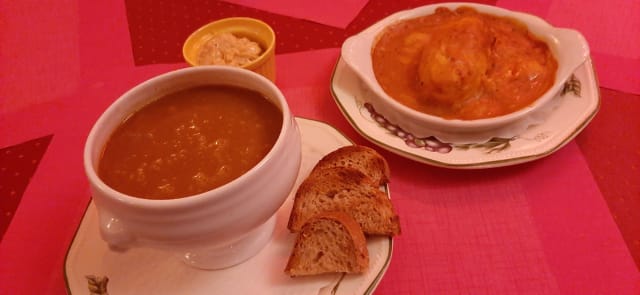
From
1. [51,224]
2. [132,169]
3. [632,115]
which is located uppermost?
[132,169]

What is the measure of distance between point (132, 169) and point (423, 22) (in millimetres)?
1266

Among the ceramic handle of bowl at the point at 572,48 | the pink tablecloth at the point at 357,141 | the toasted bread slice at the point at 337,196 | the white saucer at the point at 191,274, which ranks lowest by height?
the pink tablecloth at the point at 357,141

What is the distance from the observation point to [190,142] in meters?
0.93

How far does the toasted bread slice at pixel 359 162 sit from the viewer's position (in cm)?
114

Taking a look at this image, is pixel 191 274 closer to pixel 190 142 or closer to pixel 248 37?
pixel 190 142

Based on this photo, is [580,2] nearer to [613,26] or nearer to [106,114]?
[613,26]

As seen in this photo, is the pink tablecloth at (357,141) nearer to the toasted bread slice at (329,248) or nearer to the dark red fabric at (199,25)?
the dark red fabric at (199,25)

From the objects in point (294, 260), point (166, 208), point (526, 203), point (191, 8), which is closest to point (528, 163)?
point (526, 203)

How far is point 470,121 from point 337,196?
1.63 ft

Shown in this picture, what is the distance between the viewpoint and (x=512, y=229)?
46.1 inches

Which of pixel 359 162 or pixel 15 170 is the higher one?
pixel 359 162

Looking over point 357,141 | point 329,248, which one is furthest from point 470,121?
point 329,248

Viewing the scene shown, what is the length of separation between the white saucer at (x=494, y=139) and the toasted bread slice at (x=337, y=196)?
25cm

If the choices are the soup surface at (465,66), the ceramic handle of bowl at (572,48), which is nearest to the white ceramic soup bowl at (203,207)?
the soup surface at (465,66)
